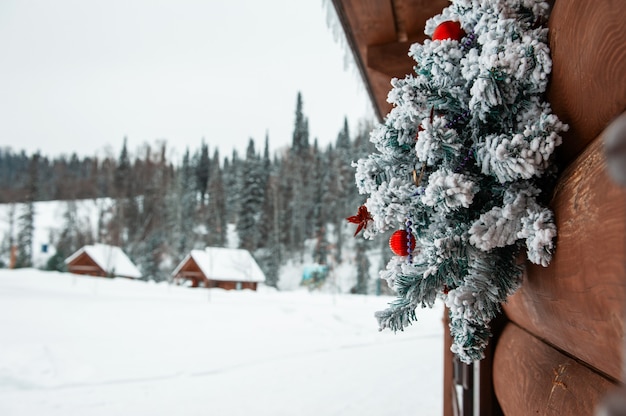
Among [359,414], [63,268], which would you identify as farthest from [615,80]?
[63,268]

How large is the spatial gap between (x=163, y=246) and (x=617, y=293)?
31.6 metres

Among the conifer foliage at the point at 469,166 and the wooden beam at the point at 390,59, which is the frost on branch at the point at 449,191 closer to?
the conifer foliage at the point at 469,166

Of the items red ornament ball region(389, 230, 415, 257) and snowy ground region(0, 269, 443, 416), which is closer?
red ornament ball region(389, 230, 415, 257)

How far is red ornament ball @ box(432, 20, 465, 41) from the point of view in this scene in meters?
0.94

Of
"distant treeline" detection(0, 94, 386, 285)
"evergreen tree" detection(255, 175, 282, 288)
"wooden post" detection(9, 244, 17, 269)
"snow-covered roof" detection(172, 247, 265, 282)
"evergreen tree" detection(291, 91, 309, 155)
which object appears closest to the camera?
"snow-covered roof" detection(172, 247, 265, 282)

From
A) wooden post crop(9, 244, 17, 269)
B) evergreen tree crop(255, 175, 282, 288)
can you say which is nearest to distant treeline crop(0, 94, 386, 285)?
evergreen tree crop(255, 175, 282, 288)

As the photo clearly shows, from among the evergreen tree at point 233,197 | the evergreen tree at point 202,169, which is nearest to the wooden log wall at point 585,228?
the evergreen tree at point 233,197

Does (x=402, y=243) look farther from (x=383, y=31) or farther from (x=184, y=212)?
(x=184, y=212)

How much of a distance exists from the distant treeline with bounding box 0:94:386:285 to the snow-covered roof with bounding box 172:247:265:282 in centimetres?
520

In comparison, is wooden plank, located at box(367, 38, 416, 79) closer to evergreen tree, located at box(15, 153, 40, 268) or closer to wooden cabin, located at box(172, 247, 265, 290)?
wooden cabin, located at box(172, 247, 265, 290)

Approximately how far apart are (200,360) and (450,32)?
7365mm

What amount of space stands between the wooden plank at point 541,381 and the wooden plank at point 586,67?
0.39m

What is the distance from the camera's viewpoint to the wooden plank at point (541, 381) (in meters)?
0.72

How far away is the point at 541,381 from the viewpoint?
0.98 m
